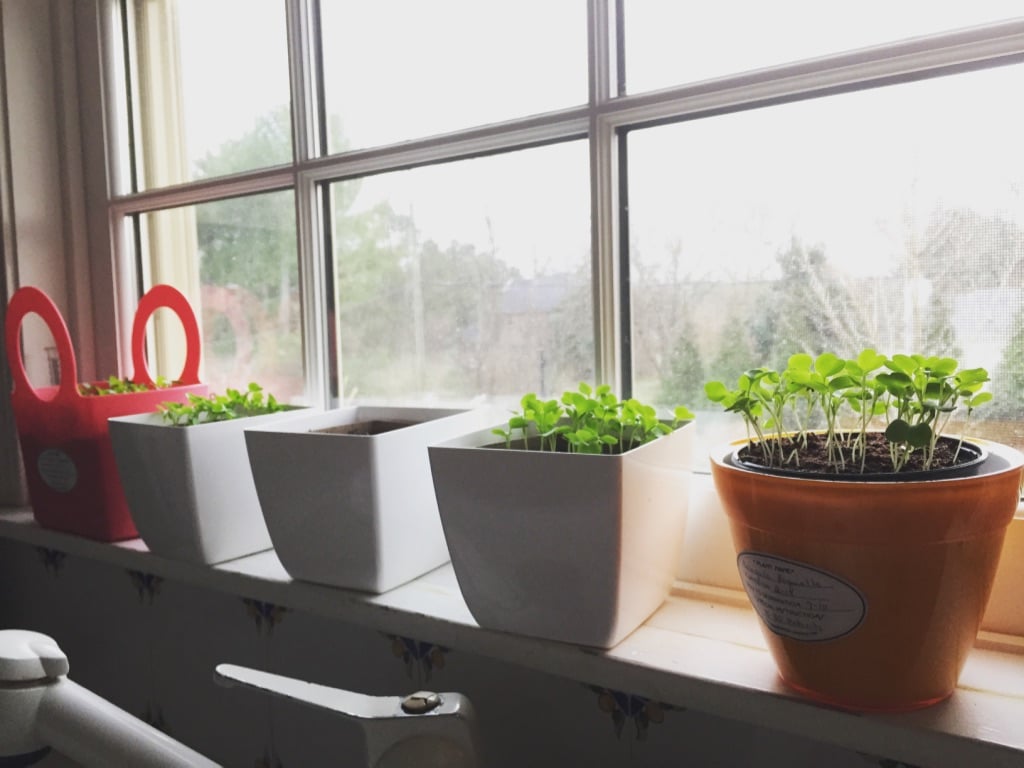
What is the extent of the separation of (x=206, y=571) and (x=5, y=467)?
59cm

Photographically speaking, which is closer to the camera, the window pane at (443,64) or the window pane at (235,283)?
the window pane at (443,64)

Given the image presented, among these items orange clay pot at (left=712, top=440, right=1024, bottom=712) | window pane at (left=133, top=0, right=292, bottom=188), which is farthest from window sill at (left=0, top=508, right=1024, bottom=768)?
window pane at (left=133, top=0, right=292, bottom=188)

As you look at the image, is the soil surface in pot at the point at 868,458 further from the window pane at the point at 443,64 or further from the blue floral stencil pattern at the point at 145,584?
the blue floral stencil pattern at the point at 145,584

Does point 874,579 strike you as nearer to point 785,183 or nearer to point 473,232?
point 785,183

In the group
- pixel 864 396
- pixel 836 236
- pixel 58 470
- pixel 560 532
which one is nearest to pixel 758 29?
pixel 836 236

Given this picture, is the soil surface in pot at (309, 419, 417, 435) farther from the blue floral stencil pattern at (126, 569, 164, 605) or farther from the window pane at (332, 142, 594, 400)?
the blue floral stencil pattern at (126, 569, 164, 605)

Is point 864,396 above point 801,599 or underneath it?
above

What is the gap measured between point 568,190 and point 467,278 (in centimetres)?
18

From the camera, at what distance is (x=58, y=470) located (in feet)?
3.54

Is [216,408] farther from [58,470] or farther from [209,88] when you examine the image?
[209,88]

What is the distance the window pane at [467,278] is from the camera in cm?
92

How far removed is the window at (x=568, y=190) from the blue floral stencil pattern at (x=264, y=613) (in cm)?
31

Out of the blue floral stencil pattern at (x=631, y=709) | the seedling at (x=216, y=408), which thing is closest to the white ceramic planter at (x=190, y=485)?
the seedling at (x=216, y=408)

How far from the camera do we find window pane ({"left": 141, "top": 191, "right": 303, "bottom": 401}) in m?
1.19
